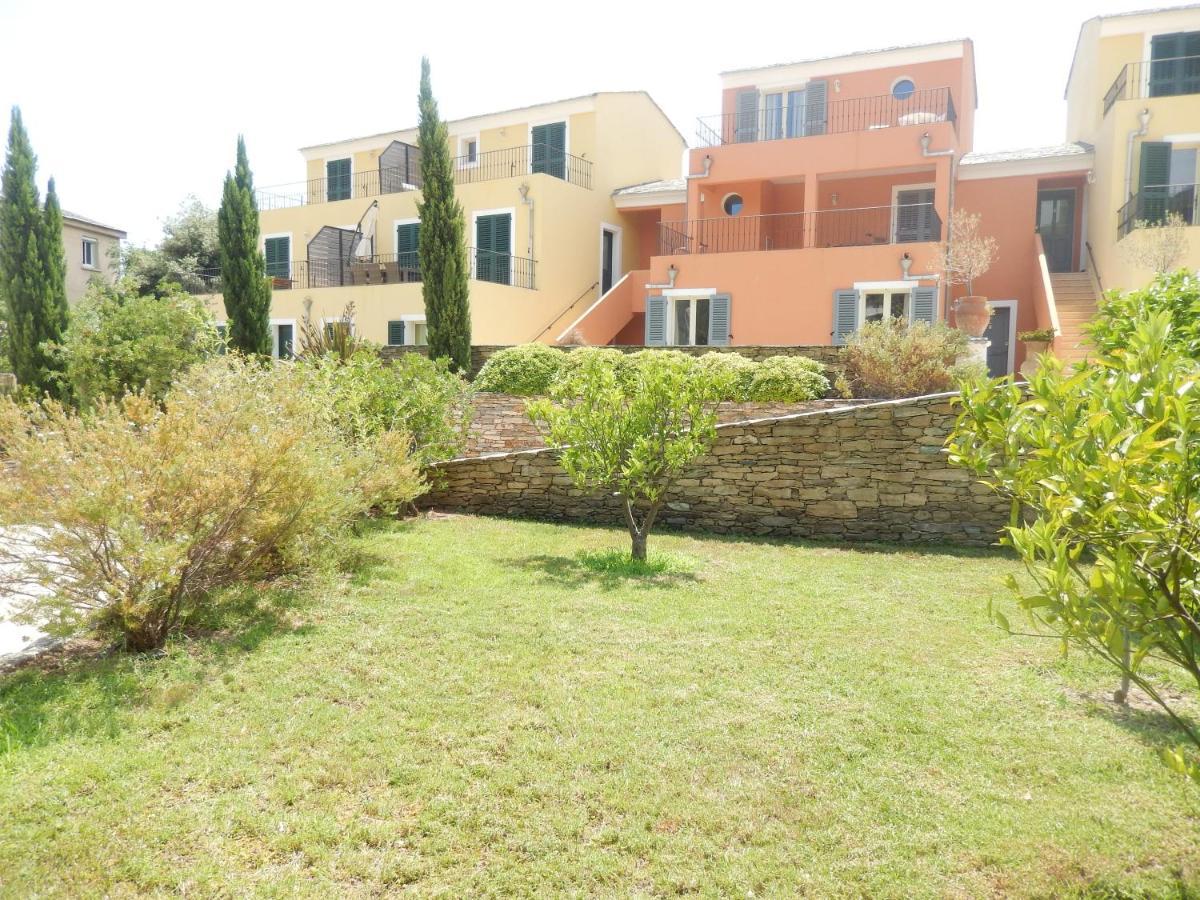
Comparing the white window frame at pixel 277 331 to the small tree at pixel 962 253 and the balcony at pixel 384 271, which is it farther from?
the small tree at pixel 962 253

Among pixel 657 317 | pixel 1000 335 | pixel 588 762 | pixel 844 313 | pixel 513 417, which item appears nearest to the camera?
pixel 588 762

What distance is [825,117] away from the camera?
2056 cm

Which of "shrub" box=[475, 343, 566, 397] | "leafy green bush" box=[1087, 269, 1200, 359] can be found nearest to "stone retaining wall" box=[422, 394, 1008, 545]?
"shrub" box=[475, 343, 566, 397]

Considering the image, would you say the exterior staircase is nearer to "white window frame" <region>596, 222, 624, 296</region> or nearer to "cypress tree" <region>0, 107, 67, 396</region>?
"white window frame" <region>596, 222, 624, 296</region>

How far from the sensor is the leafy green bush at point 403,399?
32.9 feet

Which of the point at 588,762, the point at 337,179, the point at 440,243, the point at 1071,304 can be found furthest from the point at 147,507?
the point at 337,179

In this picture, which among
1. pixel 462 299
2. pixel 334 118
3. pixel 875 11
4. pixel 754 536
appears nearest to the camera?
pixel 875 11

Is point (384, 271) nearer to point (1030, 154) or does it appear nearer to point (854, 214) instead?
point (854, 214)

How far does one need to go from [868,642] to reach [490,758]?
321 centimetres

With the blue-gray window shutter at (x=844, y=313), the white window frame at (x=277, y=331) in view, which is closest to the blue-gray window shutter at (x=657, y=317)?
the blue-gray window shutter at (x=844, y=313)

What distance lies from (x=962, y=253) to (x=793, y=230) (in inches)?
201

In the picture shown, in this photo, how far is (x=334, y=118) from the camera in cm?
2720

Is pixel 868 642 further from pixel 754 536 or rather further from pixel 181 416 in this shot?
pixel 181 416

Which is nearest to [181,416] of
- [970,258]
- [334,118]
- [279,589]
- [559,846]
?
[279,589]
